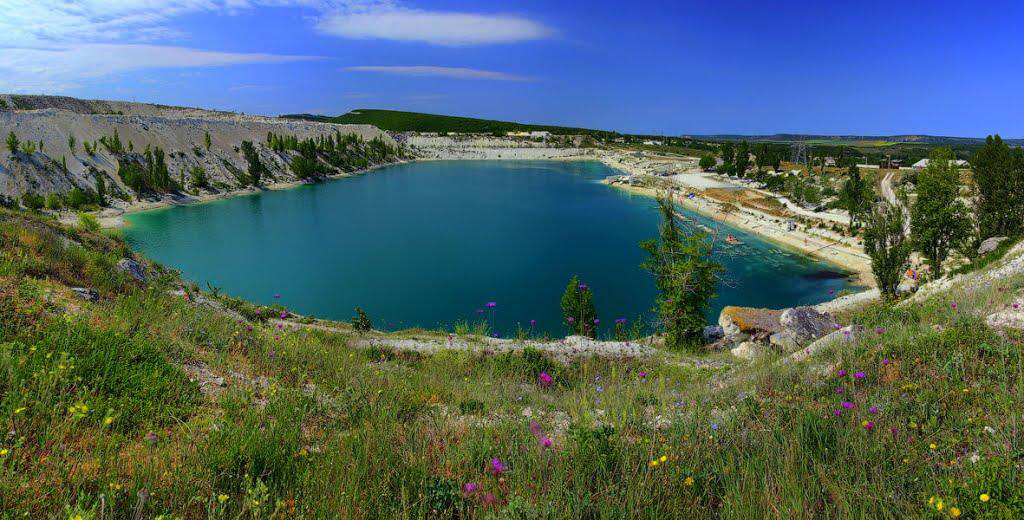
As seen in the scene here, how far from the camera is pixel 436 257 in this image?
30688 mm

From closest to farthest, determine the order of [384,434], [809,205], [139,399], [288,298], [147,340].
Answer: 1. [384,434]
2. [139,399]
3. [147,340]
4. [288,298]
5. [809,205]

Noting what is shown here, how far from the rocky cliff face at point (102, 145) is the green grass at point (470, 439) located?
4493 cm

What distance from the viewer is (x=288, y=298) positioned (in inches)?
873

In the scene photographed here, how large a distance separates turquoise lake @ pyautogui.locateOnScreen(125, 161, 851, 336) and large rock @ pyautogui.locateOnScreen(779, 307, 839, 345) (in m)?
8.01

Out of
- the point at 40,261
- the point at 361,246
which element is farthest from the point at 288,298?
the point at 40,261

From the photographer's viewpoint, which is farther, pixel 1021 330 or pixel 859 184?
pixel 859 184

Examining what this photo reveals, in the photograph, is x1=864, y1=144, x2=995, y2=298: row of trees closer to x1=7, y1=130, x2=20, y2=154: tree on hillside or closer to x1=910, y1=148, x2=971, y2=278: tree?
x1=910, y1=148, x2=971, y2=278: tree

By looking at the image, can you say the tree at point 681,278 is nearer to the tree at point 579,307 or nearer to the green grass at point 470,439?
the tree at point 579,307

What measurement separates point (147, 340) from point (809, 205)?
180 feet

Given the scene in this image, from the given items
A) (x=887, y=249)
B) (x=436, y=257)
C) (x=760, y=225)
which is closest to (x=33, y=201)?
(x=436, y=257)

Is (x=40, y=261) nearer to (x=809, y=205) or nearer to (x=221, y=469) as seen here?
(x=221, y=469)

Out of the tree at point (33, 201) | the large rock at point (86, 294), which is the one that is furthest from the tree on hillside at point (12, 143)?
the large rock at point (86, 294)

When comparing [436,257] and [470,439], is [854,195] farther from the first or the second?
[470,439]

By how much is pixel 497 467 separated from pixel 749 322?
1383 cm
